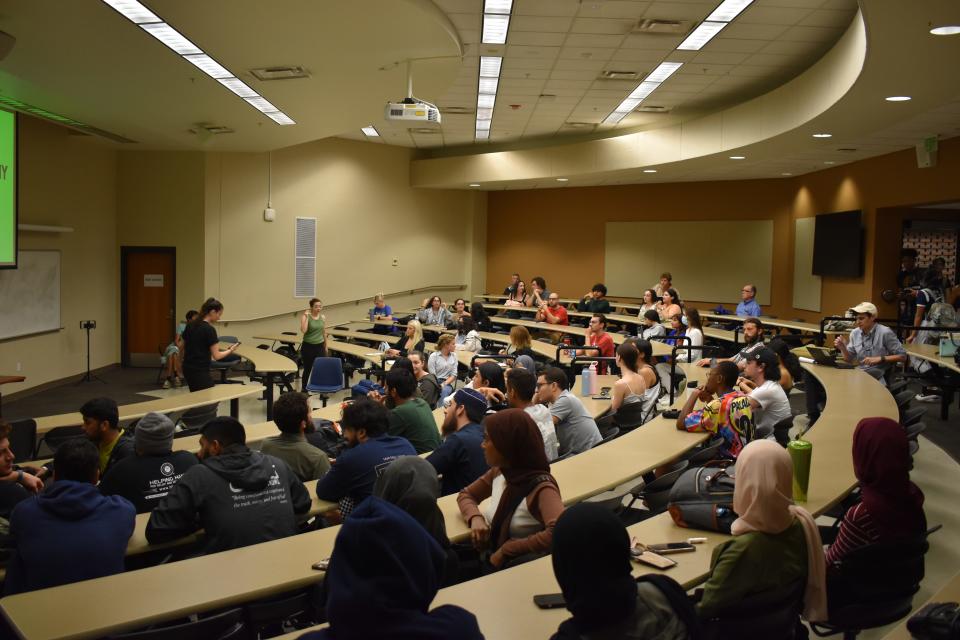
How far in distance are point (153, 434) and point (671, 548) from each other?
100 inches

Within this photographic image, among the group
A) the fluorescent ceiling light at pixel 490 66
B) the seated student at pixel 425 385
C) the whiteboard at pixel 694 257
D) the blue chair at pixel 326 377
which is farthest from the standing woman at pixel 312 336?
the whiteboard at pixel 694 257

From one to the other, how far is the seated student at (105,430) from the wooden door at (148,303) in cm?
939

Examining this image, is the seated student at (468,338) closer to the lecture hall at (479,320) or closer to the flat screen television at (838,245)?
the lecture hall at (479,320)

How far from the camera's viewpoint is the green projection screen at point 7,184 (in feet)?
27.5

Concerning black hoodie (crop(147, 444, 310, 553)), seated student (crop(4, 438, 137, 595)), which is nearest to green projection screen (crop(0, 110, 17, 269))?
seated student (crop(4, 438, 137, 595))

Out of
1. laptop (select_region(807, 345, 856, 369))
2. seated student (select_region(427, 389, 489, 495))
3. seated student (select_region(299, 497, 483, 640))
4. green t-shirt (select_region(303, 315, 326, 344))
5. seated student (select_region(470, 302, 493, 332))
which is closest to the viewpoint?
seated student (select_region(299, 497, 483, 640))

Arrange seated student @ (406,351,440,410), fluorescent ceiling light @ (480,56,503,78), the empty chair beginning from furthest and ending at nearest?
fluorescent ceiling light @ (480,56,503,78), seated student @ (406,351,440,410), the empty chair

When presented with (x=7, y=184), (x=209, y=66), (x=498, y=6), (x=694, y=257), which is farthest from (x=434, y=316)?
(x=498, y=6)

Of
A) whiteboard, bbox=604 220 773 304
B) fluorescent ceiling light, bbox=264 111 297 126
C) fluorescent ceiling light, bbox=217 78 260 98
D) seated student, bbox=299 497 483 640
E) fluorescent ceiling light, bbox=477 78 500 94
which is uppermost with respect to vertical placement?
fluorescent ceiling light, bbox=477 78 500 94

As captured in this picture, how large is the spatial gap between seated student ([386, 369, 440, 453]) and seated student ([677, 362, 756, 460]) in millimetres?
1618

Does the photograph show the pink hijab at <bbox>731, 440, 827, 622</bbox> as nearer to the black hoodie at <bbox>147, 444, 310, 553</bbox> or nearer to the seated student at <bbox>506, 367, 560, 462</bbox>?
the seated student at <bbox>506, 367, 560, 462</bbox>

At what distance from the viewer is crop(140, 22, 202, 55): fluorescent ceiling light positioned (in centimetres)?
632

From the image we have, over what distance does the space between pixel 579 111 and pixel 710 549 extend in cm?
1023

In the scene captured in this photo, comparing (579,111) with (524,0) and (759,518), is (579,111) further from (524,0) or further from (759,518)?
(759,518)
